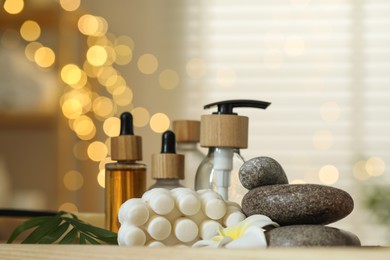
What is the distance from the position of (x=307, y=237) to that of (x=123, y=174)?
340 millimetres

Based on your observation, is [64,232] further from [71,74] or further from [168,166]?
[71,74]

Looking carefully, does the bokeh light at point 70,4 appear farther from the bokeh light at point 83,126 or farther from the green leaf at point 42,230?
the green leaf at point 42,230

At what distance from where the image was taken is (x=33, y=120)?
8.61 ft

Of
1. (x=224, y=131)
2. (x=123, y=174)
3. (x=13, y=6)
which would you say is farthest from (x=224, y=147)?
(x=13, y=6)

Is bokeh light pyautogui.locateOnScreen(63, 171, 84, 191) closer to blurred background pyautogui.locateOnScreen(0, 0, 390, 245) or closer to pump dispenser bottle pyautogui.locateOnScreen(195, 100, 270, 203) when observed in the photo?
blurred background pyautogui.locateOnScreen(0, 0, 390, 245)

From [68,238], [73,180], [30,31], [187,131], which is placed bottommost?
[73,180]

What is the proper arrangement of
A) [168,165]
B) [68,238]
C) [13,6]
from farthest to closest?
[13,6] < [168,165] < [68,238]

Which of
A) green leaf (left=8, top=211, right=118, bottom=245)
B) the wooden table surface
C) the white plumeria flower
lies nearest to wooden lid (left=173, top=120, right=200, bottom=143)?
green leaf (left=8, top=211, right=118, bottom=245)

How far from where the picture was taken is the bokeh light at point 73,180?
264cm

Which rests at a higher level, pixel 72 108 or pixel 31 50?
pixel 31 50

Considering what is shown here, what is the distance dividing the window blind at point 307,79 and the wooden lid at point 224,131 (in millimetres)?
2059

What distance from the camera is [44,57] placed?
263 cm

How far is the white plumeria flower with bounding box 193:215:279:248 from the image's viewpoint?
48 centimetres

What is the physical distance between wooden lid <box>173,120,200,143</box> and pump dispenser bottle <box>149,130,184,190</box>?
15cm
